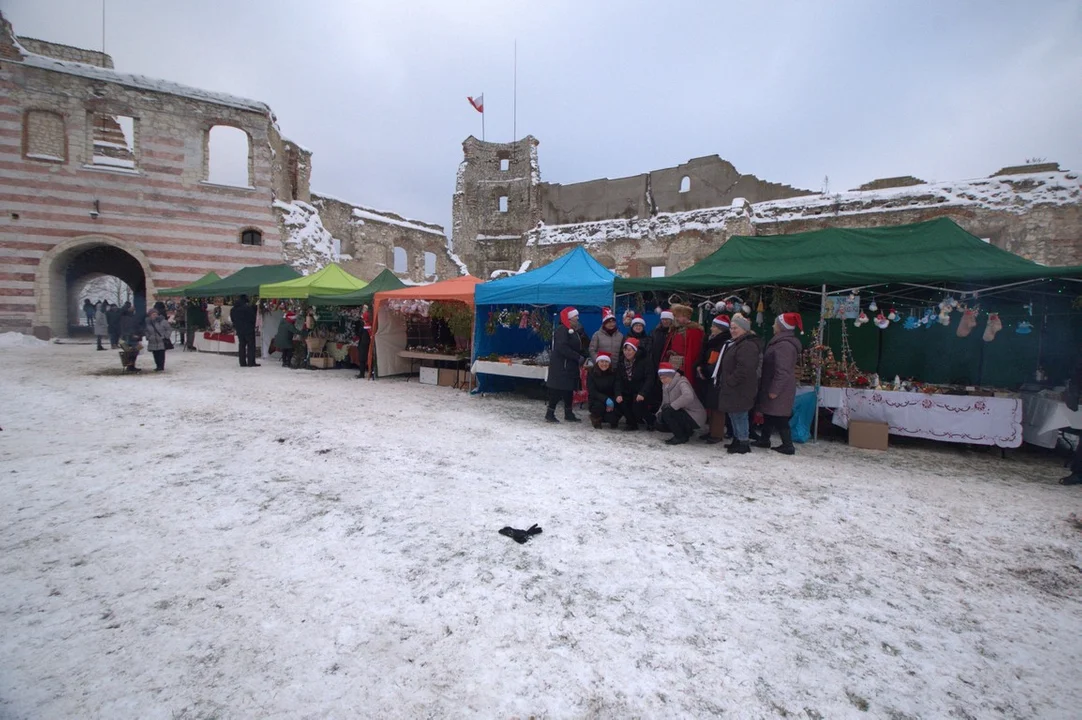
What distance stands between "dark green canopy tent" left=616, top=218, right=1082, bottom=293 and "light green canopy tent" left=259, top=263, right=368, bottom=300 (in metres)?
7.86

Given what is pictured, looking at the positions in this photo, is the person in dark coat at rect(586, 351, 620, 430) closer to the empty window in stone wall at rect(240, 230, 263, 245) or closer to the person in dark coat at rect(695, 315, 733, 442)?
the person in dark coat at rect(695, 315, 733, 442)

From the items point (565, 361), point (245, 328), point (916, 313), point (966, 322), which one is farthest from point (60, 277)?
point (966, 322)

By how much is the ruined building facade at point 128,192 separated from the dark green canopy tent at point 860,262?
19.0 m

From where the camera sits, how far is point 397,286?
11586 mm

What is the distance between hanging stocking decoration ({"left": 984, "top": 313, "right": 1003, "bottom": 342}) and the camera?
247 inches

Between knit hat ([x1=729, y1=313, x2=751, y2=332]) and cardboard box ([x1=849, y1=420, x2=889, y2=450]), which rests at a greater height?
knit hat ([x1=729, y1=313, x2=751, y2=332])

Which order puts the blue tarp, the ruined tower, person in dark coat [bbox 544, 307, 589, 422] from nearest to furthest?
person in dark coat [bbox 544, 307, 589, 422] → the blue tarp → the ruined tower

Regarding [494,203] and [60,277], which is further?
[494,203]

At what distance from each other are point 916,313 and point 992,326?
999 mm

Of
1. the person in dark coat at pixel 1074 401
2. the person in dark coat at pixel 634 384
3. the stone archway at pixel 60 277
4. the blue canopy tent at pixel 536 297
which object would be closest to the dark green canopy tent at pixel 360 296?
the blue canopy tent at pixel 536 297

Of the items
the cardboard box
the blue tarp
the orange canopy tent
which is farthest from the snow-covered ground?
the orange canopy tent

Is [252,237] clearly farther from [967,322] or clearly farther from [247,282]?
[967,322]

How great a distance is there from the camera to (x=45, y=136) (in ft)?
57.7

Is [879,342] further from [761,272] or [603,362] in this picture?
[603,362]
